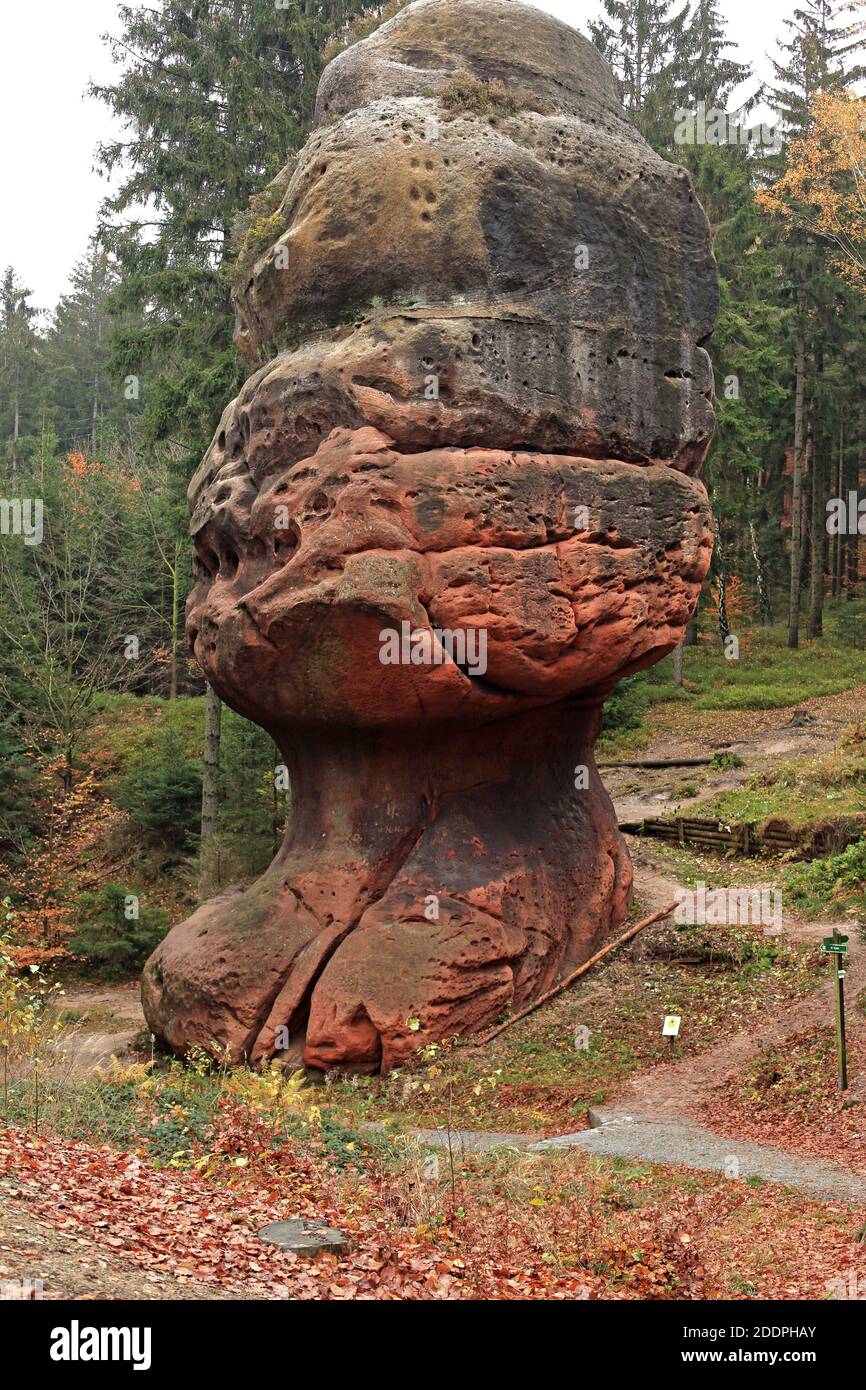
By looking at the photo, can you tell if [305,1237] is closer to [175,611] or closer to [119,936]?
[119,936]

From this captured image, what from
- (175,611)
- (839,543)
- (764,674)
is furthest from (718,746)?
(839,543)

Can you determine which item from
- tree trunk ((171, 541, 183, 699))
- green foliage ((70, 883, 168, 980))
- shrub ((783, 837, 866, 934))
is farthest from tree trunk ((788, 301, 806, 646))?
green foliage ((70, 883, 168, 980))

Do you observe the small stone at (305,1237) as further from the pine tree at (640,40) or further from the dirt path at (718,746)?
the pine tree at (640,40)

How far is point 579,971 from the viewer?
14445mm

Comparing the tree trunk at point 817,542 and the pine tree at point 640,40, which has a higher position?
the pine tree at point 640,40

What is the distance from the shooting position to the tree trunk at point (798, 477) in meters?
33.4

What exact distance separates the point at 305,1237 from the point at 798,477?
95.5 ft

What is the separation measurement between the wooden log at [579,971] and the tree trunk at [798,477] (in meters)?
19.1

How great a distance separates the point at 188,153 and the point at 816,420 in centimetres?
Answer: 2027

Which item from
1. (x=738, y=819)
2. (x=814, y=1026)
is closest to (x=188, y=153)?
(x=738, y=819)

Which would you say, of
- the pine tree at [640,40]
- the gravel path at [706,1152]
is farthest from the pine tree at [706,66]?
the gravel path at [706,1152]

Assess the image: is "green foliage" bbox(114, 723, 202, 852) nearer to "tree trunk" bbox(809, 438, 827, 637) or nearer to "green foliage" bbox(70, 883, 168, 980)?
"green foliage" bbox(70, 883, 168, 980)

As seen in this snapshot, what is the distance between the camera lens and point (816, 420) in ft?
120

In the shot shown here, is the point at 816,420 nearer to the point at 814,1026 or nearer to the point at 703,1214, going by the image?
the point at 814,1026
